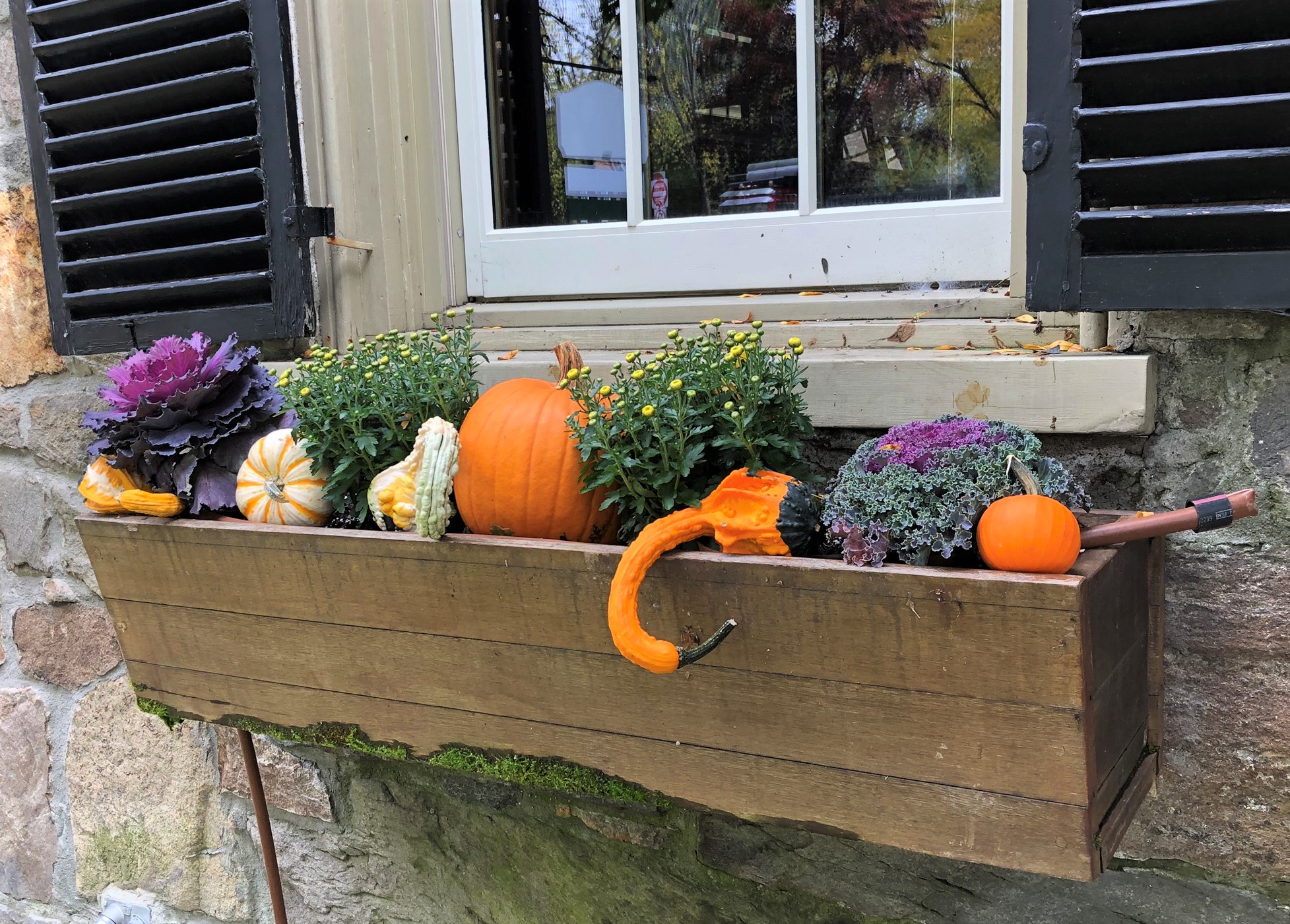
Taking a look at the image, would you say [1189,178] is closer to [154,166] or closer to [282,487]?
[282,487]

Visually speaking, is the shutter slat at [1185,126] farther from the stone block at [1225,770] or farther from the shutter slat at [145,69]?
the shutter slat at [145,69]

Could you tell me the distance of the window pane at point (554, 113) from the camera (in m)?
1.99

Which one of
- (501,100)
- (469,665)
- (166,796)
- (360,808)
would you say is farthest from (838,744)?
(166,796)

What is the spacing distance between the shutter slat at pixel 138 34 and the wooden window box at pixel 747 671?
2.94 feet

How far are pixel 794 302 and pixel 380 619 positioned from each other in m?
0.86

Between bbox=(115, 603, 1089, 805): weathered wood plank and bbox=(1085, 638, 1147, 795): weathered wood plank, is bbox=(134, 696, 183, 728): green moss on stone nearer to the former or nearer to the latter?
bbox=(115, 603, 1089, 805): weathered wood plank

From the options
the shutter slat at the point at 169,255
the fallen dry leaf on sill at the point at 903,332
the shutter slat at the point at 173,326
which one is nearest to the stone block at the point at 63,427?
the shutter slat at the point at 173,326

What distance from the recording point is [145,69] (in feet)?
5.95

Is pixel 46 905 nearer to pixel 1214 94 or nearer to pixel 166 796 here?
pixel 166 796

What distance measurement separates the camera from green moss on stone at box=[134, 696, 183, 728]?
64.7 inches

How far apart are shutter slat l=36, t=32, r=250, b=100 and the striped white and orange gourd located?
2.49ft

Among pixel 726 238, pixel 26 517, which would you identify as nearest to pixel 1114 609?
pixel 726 238

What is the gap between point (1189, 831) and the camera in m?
1.32

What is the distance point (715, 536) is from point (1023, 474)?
0.34 metres
